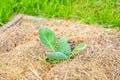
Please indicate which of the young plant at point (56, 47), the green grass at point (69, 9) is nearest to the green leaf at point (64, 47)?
the young plant at point (56, 47)

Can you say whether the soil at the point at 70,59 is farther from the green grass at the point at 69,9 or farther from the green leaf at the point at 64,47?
the green grass at the point at 69,9

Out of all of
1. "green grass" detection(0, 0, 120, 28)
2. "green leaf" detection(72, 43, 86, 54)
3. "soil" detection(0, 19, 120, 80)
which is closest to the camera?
A: "soil" detection(0, 19, 120, 80)

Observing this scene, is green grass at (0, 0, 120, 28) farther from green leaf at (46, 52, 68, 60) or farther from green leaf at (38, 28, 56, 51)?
green leaf at (46, 52, 68, 60)

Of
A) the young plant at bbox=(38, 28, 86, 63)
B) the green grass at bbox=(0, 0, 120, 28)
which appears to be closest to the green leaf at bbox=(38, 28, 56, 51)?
the young plant at bbox=(38, 28, 86, 63)

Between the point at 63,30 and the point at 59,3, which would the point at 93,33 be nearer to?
the point at 63,30

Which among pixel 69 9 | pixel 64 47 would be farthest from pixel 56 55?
pixel 69 9

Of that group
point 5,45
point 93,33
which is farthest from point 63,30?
point 5,45
